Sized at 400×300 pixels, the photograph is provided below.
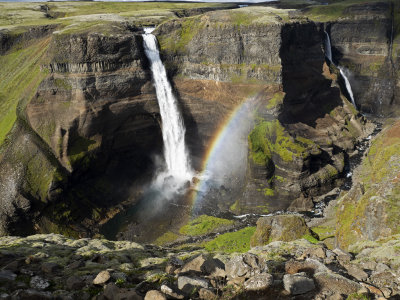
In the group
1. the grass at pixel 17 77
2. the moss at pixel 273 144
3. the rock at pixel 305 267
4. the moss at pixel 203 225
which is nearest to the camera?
the rock at pixel 305 267

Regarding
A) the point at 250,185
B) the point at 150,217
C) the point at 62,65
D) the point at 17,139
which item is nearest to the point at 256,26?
the point at 250,185

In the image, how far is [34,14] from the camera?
327 ft

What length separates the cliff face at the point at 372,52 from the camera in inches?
3302

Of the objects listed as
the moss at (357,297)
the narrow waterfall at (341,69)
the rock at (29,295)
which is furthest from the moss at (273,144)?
the narrow waterfall at (341,69)

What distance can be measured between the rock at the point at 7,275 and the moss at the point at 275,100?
4452 centimetres

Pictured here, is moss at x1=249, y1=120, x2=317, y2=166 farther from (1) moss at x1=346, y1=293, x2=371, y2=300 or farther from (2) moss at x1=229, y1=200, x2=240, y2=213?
(1) moss at x1=346, y1=293, x2=371, y2=300

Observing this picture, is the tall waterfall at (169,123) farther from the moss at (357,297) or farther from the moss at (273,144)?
the moss at (357,297)

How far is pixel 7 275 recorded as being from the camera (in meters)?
11.3

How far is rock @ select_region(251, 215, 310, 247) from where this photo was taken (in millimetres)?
30747

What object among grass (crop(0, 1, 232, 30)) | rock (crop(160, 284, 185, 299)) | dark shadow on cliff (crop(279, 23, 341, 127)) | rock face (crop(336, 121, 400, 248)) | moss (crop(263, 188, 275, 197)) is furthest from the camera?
grass (crop(0, 1, 232, 30))

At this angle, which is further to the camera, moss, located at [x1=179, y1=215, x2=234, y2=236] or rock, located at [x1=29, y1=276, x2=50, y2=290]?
moss, located at [x1=179, y1=215, x2=234, y2=236]

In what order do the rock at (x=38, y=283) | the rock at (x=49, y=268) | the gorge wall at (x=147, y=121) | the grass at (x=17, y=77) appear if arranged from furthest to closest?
the grass at (x=17, y=77) < the gorge wall at (x=147, y=121) < the rock at (x=49, y=268) < the rock at (x=38, y=283)

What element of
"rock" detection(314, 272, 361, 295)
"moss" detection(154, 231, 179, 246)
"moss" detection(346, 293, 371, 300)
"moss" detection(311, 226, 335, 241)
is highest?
"moss" detection(346, 293, 371, 300)

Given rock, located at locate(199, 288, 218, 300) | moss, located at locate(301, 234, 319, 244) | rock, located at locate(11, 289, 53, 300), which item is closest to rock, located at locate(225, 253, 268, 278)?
rock, located at locate(199, 288, 218, 300)
